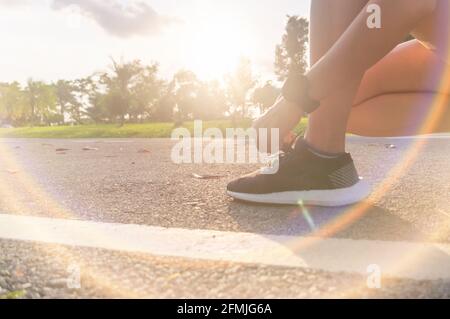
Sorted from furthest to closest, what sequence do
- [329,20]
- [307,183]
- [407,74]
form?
[407,74] < [307,183] < [329,20]

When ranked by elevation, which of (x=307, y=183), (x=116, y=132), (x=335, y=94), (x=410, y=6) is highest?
(x=410, y=6)

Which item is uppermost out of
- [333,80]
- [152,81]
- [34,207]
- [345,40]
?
[152,81]

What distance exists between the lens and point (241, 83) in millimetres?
31984

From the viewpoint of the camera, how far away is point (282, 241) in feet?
4.32

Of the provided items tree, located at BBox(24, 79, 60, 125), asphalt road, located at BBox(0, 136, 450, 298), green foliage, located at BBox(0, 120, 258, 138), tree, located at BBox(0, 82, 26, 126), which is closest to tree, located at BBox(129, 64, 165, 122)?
green foliage, located at BBox(0, 120, 258, 138)

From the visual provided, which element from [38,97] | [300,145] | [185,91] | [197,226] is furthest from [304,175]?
[38,97]

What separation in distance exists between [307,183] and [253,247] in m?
0.66

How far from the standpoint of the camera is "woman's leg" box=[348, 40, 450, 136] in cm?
201

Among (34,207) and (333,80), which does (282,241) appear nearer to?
(333,80)

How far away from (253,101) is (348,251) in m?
32.2

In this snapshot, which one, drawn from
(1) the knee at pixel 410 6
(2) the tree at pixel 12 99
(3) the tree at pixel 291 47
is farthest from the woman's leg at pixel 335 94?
(2) the tree at pixel 12 99

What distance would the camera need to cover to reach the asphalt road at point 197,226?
0.96 meters

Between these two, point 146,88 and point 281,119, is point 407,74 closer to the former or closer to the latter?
point 281,119
